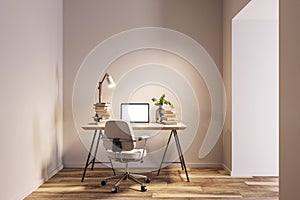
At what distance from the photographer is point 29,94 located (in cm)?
419

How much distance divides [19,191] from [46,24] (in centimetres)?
198

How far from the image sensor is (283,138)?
9.62ft

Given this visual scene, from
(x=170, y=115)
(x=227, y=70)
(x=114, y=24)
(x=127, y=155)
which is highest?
(x=114, y=24)

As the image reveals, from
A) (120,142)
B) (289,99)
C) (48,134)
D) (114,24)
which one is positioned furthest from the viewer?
(114,24)

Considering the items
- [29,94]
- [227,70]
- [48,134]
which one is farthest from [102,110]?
[227,70]

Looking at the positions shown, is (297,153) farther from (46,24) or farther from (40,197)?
(46,24)

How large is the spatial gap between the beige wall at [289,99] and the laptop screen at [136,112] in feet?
8.34

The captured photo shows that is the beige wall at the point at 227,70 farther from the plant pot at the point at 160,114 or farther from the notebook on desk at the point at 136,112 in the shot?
the notebook on desk at the point at 136,112

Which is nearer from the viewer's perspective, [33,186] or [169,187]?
[33,186]

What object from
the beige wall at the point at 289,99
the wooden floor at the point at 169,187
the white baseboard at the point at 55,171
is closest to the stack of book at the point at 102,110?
the wooden floor at the point at 169,187

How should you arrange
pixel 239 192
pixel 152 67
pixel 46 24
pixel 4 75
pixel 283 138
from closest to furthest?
1. pixel 283 138
2. pixel 4 75
3. pixel 239 192
4. pixel 46 24
5. pixel 152 67

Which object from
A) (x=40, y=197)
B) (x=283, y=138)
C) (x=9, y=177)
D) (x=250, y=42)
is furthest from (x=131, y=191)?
(x=250, y=42)

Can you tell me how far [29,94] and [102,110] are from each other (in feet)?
4.06

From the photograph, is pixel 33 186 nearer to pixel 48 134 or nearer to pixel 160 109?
pixel 48 134
